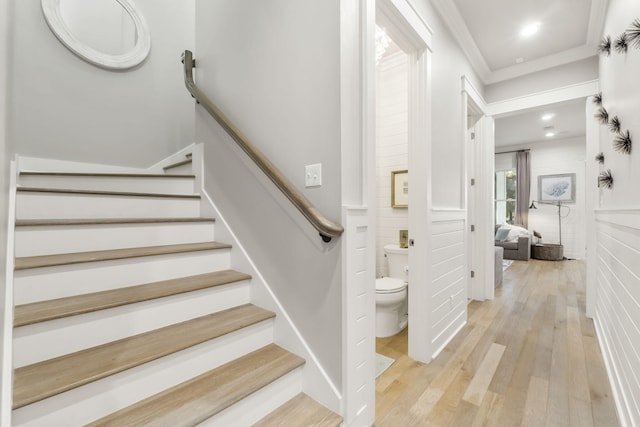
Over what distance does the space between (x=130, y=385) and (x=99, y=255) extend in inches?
27.7

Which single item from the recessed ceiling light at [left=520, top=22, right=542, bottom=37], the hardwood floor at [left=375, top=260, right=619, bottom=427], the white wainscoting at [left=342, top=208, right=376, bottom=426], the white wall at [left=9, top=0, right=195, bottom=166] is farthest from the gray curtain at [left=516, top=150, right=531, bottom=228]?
the white wall at [left=9, top=0, right=195, bottom=166]

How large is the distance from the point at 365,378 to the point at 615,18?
294 cm

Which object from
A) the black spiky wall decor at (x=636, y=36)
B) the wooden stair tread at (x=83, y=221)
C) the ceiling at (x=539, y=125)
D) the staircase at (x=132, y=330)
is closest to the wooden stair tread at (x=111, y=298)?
the staircase at (x=132, y=330)

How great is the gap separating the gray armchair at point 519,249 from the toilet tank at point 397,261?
5.01 m

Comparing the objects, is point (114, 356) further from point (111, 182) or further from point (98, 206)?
point (111, 182)

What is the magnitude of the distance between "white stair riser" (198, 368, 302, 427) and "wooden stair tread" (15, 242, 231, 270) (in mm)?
901

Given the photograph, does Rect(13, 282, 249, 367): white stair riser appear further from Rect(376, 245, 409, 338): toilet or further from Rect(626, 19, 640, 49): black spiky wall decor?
Rect(626, 19, 640, 49): black spiky wall decor

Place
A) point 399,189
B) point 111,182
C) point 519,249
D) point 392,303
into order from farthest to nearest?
point 519,249, point 399,189, point 392,303, point 111,182

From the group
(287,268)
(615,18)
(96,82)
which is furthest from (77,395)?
(615,18)

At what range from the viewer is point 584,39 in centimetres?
287

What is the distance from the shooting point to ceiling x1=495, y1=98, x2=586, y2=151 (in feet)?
16.5

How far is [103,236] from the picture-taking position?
63.2 inches

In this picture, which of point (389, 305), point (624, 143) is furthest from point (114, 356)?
point (624, 143)

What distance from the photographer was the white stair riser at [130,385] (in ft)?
3.07
